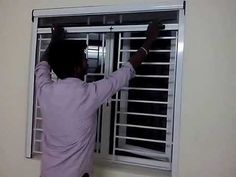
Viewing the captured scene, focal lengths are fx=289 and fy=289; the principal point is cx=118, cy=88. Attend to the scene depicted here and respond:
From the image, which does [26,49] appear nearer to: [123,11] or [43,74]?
[43,74]

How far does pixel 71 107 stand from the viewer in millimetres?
1420

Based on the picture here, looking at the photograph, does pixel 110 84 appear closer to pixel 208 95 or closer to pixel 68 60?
pixel 68 60

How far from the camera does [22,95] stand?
6.79 feet

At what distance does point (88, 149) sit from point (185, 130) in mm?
574

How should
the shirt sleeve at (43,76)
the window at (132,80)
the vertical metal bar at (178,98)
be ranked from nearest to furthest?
the shirt sleeve at (43,76)
the vertical metal bar at (178,98)
the window at (132,80)

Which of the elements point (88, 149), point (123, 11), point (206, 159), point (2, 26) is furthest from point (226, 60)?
point (2, 26)

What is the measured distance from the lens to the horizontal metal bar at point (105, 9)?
1709mm

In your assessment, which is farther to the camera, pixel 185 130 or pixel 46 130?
pixel 185 130

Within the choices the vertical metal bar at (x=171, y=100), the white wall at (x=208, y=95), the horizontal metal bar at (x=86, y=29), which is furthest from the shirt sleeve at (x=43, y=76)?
the vertical metal bar at (x=171, y=100)

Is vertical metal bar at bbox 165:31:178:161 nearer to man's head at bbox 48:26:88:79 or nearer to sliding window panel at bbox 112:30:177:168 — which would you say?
sliding window panel at bbox 112:30:177:168

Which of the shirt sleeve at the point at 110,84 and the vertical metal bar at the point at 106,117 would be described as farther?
the vertical metal bar at the point at 106,117

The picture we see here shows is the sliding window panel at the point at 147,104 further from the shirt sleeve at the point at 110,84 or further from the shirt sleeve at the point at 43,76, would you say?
the shirt sleeve at the point at 43,76

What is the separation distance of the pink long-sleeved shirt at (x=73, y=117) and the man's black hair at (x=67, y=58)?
62 mm

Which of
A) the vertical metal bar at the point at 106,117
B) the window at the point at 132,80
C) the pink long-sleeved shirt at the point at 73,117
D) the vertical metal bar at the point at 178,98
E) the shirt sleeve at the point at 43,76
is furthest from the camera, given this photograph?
the vertical metal bar at the point at 106,117
